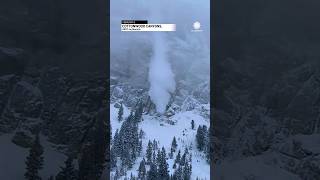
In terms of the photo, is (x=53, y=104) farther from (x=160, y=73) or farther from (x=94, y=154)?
(x=160, y=73)

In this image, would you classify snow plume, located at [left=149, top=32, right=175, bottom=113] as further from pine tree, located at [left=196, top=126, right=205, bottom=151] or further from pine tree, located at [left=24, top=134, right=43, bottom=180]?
pine tree, located at [left=24, top=134, right=43, bottom=180]

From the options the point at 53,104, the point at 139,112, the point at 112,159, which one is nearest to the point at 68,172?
the point at 112,159

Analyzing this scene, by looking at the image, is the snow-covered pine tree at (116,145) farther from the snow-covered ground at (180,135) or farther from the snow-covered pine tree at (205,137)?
the snow-covered pine tree at (205,137)

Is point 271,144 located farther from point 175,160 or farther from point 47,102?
point 47,102

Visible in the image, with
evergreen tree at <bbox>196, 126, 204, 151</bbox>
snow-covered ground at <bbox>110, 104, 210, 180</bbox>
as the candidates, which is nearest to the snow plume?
snow-covered ground at <bbox>110, 104, 210, 180</bbox>

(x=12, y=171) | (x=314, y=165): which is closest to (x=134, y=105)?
(x=12, y=171)

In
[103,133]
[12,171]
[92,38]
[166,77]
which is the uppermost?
[92,38]
